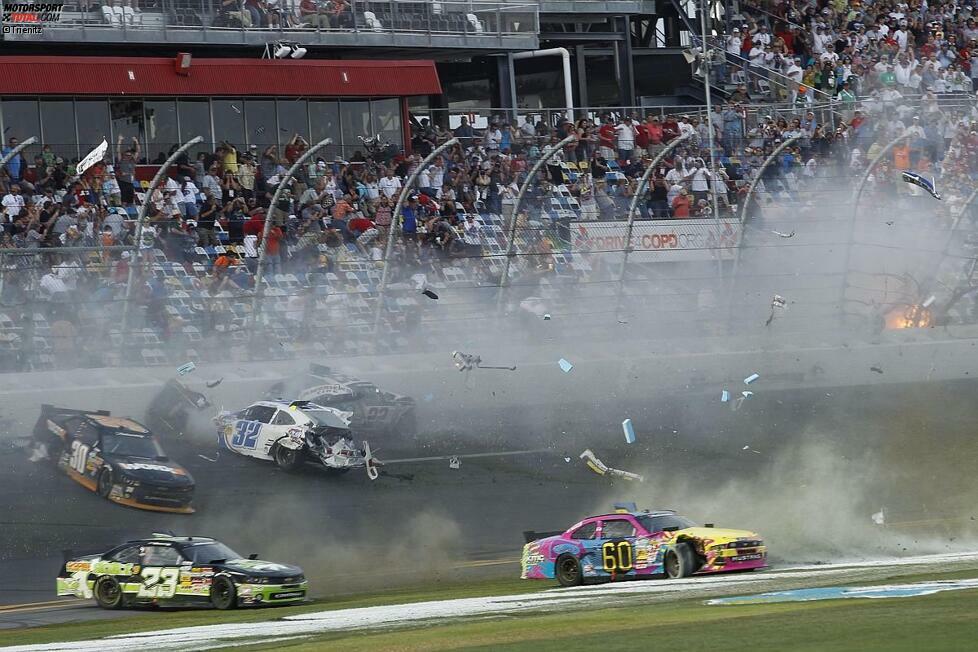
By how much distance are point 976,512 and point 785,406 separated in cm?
365

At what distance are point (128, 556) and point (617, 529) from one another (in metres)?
5.31

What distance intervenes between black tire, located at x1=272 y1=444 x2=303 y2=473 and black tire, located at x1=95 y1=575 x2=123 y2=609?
3.82 metres

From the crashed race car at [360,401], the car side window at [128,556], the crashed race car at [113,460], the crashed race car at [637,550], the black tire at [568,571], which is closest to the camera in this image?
the crashed race car at [637,550]

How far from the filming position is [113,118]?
28422mm

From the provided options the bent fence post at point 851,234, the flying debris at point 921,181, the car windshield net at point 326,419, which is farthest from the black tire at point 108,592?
the flying debris at point 921,181

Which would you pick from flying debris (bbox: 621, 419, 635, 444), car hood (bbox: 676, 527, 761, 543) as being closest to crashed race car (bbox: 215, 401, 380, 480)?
flying debris (bbox: 621, 419, 635, 444)

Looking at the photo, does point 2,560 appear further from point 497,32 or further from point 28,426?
point 497,32

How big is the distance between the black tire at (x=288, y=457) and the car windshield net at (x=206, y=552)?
3.20 metres

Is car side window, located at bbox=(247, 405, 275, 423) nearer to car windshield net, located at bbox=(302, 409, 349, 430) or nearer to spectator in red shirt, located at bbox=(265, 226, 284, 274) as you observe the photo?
car windshield net, located at bbox=(302, 409, 349, 430)

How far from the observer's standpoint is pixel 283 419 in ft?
68.6

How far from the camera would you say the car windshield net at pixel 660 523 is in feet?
57.2

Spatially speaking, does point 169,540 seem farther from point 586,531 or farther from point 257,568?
point 586,531

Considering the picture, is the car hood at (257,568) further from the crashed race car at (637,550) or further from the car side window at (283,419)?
the car side window at (283,419)

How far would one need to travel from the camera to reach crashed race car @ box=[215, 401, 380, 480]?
20.6m
